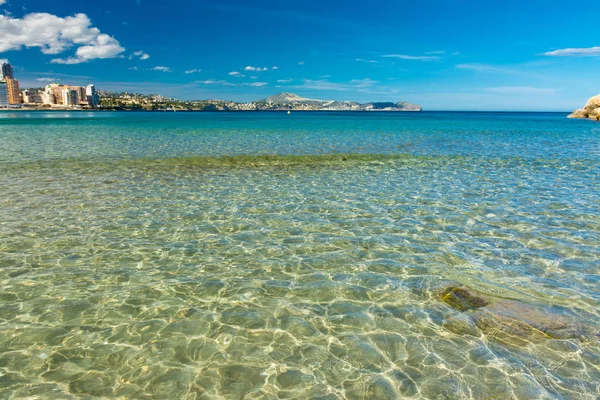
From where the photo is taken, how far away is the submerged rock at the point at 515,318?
6.34 m

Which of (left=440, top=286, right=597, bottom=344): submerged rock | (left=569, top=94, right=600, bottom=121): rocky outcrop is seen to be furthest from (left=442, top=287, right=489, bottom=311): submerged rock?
(left=569, top=94, right=600, bottom=121): rocky outcrop

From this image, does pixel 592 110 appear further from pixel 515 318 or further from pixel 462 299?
pixel 515 318

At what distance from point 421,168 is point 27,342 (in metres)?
21.7

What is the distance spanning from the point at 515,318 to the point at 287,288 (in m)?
4.43

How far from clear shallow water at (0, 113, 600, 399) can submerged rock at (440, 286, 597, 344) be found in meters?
0.11

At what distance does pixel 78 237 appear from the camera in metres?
10.7

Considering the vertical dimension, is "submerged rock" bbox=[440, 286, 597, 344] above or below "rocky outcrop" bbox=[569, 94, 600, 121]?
below

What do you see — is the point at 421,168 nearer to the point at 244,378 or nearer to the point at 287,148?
the point at 287,148

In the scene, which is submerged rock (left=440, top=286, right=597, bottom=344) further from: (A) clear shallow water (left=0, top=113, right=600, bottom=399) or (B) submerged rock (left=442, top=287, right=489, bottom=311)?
(A) clear shallow water (left=0, top=113, right=600, bottom=399)

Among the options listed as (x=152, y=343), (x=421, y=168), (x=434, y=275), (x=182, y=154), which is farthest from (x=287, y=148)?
(x=152, y=343)

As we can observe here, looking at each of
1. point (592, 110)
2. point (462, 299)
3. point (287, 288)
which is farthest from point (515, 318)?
Answer: point (592, 110)

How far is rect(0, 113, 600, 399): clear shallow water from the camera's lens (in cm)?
537

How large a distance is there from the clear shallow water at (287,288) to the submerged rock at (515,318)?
11 centimetres

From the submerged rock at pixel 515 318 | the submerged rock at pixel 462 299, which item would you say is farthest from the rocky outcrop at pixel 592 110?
the submerged rock at pixel 462 299
